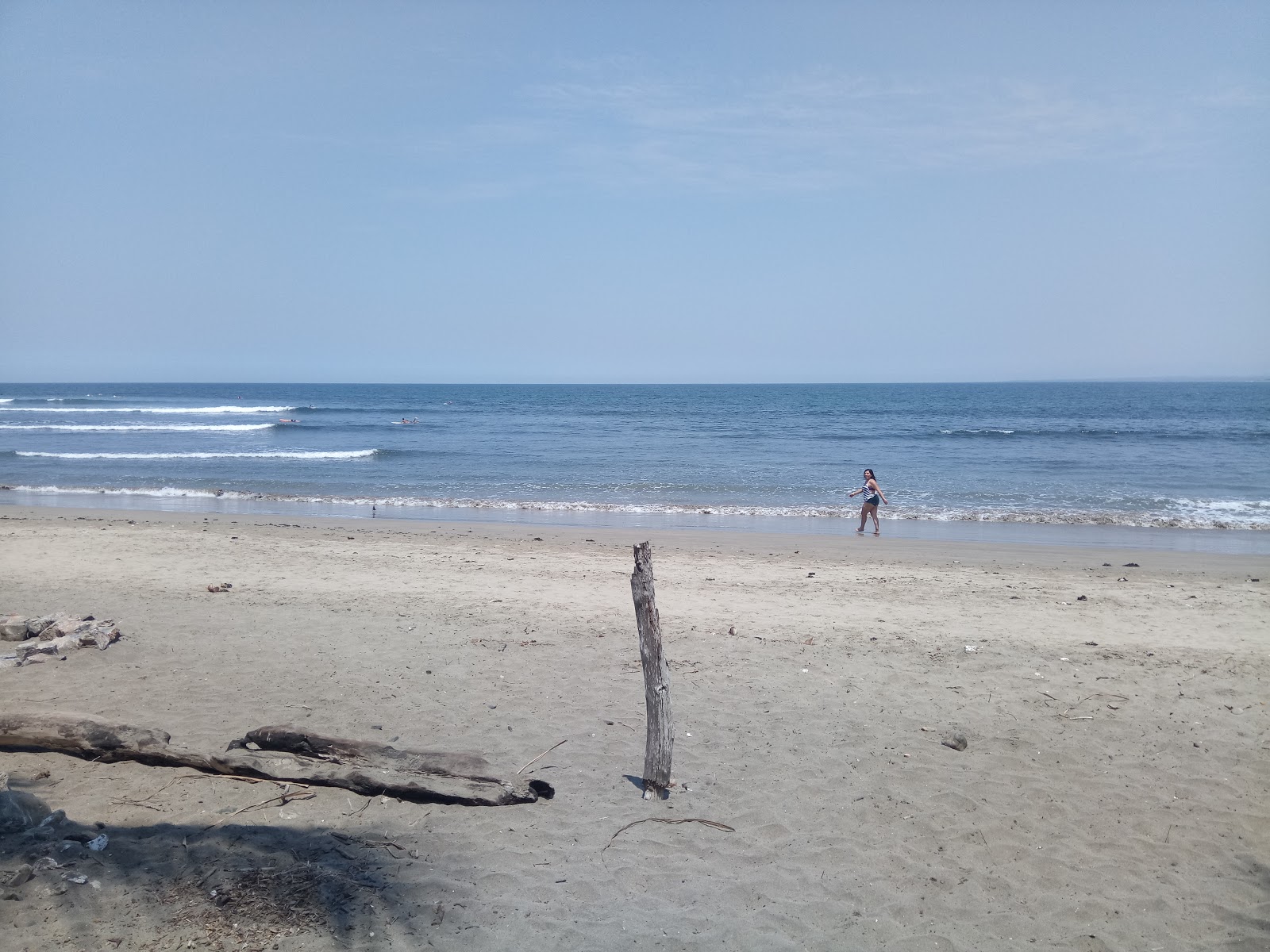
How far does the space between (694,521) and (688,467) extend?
34.7 ft

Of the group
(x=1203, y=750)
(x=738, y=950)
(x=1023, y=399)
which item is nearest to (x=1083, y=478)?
(x=1203, y=750)

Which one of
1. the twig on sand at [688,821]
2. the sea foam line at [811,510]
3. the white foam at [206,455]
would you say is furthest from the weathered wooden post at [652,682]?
the white foam at [206,455]

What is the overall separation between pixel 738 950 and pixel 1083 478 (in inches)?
1009

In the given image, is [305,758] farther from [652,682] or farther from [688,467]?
[688,467]

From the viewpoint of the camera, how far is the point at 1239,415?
53812 millimetres

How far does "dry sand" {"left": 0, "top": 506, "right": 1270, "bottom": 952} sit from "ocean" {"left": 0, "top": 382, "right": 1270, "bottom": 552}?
8592 mm

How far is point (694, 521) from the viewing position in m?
19.1

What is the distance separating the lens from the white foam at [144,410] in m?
63.0

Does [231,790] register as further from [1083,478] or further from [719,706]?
[1083,478]

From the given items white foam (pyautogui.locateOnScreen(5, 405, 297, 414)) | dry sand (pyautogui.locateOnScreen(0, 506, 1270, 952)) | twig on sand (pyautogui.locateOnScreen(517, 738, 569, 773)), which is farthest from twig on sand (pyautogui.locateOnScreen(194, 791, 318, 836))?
white foam (pyautogui.locateOnScreen(5, 405, 297, 414))

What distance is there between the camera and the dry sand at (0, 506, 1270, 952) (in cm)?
424

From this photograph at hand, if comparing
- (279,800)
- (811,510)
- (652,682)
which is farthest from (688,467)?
(279,800)

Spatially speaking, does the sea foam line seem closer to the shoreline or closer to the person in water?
the shoreline

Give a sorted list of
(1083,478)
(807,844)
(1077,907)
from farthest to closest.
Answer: (1083,478), (807,844), (1077,907)
